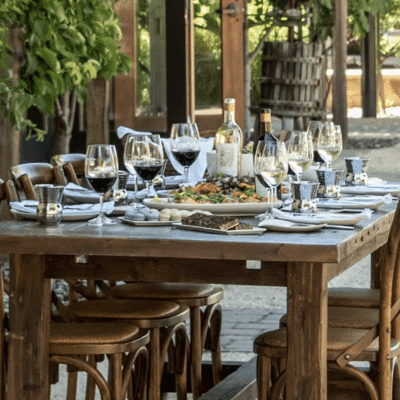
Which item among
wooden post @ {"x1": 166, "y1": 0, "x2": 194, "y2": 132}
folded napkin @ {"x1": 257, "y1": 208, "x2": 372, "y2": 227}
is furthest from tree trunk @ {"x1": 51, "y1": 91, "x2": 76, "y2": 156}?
folded napkin @ {"x1": 257, "y1": 208, "x2": 372, "y2": 227}

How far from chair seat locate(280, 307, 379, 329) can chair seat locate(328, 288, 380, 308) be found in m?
0.08

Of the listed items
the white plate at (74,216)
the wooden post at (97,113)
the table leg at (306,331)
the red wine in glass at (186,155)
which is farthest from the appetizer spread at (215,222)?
the wooden post at (97,113)

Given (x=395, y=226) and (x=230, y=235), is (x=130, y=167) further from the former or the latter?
(x=395, y=226)

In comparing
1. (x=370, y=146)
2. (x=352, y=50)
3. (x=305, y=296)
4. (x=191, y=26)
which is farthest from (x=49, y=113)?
(x=352, y=50)

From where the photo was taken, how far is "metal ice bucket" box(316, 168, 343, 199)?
3.27 m

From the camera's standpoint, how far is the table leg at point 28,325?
276 cm

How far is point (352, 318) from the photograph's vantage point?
3.15 m

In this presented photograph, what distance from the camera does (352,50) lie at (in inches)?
776

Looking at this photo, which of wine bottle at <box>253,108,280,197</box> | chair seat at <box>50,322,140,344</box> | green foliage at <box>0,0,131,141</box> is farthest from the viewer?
green foliage at <box>0,0,131,141</box>

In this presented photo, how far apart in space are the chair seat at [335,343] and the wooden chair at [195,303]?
2.13 ft

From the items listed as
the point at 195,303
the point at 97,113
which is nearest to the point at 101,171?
the point at 195,303

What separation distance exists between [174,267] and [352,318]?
75 centimetres

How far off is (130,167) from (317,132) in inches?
34.7

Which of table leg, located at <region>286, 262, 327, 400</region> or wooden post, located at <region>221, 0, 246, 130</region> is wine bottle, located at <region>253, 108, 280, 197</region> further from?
wooden post, located at <region>221, 0, 246, 130</region>
